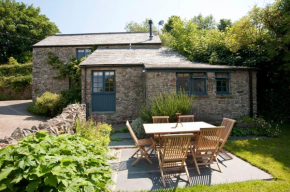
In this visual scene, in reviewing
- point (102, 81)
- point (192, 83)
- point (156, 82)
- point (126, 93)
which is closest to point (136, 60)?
point (126, 93)

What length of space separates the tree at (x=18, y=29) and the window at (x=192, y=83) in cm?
2903

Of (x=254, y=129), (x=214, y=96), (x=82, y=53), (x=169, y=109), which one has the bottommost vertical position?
(x=254, y=129)

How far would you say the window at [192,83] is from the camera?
30.8 ft

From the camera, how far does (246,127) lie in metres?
8.39

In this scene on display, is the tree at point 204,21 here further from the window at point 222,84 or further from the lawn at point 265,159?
the lawn at point 265,159

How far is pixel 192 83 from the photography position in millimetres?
9438

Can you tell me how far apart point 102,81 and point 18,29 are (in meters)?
29.7

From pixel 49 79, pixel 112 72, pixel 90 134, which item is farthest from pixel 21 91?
pixel 90 134

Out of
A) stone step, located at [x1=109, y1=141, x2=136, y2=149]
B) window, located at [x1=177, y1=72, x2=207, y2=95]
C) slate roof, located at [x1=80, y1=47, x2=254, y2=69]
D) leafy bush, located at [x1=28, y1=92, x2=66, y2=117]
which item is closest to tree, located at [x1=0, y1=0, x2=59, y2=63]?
leafy bush, located at [x1=28, y1=92, x2=66, y2=117]

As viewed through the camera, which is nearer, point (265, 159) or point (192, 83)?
point (265, 159)

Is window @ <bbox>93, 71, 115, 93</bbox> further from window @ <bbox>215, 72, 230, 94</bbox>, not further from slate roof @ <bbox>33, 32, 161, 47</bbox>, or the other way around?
window @ <bbox>215, 72, 230, 94</bbox>

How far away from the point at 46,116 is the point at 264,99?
15150 millimetres

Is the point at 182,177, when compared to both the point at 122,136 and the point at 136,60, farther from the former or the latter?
the point at 136,60

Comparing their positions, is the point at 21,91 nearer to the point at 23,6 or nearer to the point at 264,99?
the point at 23,6
